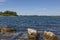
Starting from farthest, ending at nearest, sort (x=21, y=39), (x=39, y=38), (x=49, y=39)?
1. (x=21, y=39)
2. (x=39, y=38)
3. (x=49, y=39)

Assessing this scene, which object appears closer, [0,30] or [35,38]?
[35,38]

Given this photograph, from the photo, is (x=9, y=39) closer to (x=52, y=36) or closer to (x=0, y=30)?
(x=0, y=30)

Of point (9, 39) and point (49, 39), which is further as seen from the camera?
point (9, 39)

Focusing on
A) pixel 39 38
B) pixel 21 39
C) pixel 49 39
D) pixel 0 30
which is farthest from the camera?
pixel 0 30

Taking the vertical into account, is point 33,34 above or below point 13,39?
above

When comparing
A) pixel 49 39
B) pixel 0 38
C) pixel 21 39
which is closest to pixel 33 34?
pixel 49 39

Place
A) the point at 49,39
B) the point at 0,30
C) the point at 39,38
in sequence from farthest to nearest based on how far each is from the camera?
1. the point at 0,30
2. the point at 39,38
3. the point at 49,39

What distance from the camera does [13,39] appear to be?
8.59 m

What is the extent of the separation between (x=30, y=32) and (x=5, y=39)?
2.58m

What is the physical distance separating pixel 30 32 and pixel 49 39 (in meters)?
0.70

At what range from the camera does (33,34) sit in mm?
6430

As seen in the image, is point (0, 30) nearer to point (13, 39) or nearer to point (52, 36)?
point (13, 39)

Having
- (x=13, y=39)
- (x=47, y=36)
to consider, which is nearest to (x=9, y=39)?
(x=13, y=39)

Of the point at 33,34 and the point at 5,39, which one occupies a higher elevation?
the point at 33,34
